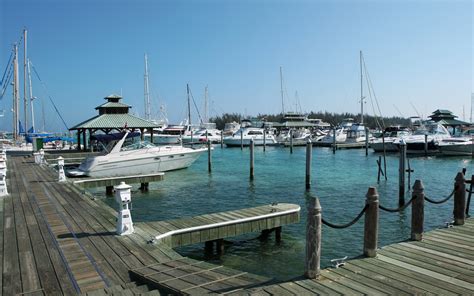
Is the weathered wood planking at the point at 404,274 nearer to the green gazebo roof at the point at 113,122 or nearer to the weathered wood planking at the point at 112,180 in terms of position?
the weathered wood planking at the point at 112,180

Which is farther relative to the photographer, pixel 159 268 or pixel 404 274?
pixel 159 268

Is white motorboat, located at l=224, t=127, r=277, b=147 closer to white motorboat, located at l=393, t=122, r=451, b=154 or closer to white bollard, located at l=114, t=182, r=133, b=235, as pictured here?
white motorboat, located at l=393, t=122, r=451, b=154

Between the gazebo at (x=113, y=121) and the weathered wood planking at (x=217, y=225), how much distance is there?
20.4 m

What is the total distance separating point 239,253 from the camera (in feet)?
35.2

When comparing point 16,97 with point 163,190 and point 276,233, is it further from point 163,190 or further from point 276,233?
point 276,233

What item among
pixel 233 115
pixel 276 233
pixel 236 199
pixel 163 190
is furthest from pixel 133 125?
pixel 233 115

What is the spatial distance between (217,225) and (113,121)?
2404 centimetres

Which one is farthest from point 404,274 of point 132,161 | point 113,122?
point 113,122

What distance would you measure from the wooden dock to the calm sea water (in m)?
2.80

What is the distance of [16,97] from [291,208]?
43.4m

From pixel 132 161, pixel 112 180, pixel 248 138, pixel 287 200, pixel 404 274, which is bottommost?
pixel 287 200

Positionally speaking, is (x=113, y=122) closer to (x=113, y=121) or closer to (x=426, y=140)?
(x=113, y=121)

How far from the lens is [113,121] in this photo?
31.1m

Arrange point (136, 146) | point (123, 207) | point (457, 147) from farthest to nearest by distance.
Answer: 1. point (457, 147)
2. point (136, 146)
3. point (123, 207)
